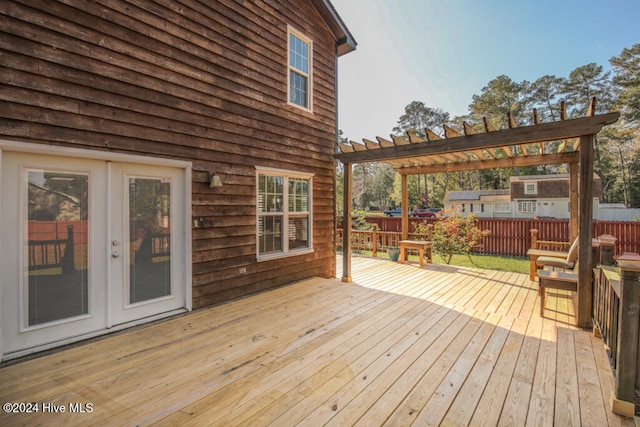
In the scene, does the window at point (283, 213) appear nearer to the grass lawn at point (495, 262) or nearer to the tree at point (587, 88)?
the grass lawn at point (495, 262)

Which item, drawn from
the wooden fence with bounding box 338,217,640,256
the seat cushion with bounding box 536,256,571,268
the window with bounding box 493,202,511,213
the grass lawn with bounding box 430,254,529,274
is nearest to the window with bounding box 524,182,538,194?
the window with bounding box 493,202,511,213

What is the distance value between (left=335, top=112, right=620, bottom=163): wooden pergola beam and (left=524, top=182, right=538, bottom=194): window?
76.5 ft

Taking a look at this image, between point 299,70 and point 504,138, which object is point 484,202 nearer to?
point 504,138

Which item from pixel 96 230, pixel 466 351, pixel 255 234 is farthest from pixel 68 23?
pixel 466 351

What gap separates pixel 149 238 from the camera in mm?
3504

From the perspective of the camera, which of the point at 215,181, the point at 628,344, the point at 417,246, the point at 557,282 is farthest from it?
the point at 417,246

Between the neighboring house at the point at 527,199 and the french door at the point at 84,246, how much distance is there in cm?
2110

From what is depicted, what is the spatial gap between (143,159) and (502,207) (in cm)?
2759

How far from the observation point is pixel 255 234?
470 cm

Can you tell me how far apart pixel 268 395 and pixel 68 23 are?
376 centimetres

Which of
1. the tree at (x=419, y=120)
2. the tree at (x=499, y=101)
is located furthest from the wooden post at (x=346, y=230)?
the tree at (x=419, y=120)

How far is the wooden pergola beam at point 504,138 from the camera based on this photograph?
11.4ft

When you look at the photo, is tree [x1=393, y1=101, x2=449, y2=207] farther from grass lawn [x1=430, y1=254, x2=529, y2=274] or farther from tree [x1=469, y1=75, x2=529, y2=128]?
grass lawn [x1=430, y1=254, x2=529, y2=274]

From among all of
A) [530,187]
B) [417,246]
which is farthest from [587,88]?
[417,246]
